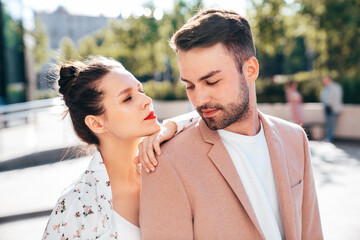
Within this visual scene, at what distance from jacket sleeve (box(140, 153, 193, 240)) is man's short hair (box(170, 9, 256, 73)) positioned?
0.62 metres

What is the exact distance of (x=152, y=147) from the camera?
5.88ft

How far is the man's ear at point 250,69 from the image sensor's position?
1.88 metres

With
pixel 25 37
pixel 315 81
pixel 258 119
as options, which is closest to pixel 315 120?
pixel 315 81

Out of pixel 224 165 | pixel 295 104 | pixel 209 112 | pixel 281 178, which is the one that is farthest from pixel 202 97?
pixel 295 104

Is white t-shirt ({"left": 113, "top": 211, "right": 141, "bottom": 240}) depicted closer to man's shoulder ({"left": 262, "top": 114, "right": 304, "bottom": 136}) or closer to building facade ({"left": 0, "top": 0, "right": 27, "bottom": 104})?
man's shoulder ({"left": 262, "top": 114, "right": 304, "bottom": 136})

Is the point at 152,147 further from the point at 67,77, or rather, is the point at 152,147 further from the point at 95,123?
the point at 67,77

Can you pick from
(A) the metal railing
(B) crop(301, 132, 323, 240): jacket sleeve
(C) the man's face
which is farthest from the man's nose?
(A) the metal railing

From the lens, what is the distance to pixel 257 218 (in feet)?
5.56

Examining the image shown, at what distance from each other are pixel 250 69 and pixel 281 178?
23.8 inches

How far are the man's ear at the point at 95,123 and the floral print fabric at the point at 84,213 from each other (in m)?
0.33

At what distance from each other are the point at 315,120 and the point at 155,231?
1219cm

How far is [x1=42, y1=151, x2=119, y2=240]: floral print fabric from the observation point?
203cm

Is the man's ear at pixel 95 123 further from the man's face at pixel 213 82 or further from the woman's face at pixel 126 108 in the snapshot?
the man's face at pixel 213 82

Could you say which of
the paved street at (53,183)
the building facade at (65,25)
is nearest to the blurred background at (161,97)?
the paved street at (53,183)
